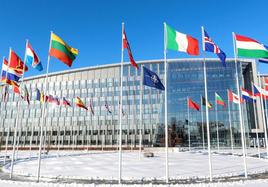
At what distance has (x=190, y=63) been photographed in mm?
80625

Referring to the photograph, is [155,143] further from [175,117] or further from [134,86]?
[134,86]

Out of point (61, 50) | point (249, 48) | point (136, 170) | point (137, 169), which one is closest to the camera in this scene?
point (61, 50)

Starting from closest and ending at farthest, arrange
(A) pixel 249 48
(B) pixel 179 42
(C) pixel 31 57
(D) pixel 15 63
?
(B) pixel 179 42 → (A) pixel 249 48 → (C) pixel 31 57 → (D) pixel 15 63

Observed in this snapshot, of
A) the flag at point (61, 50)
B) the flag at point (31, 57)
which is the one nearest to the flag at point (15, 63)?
the flag at point (31, 57)

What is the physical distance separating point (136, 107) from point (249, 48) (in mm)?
67275

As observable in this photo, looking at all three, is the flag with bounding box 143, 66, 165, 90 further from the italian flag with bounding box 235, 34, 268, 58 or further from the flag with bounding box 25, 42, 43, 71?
the flag with bounding box 25, 42, 43, 71

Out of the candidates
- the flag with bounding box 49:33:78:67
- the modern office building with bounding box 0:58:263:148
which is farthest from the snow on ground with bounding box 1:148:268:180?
the modern office building with bounding box 0:58:263:148

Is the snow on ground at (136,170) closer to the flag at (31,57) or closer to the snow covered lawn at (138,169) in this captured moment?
the snow covered lawn at (138,169)

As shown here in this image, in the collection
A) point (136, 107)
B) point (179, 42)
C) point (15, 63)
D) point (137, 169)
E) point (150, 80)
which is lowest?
point (137, 169)

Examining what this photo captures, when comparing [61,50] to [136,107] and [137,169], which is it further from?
[136,107]

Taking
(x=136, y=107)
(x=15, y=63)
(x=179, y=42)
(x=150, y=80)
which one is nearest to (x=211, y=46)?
(x=179, y=42)

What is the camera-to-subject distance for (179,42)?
16.1 metres

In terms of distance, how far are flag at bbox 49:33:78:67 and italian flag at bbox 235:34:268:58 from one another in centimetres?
1156

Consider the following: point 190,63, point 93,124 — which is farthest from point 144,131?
point 190,63
